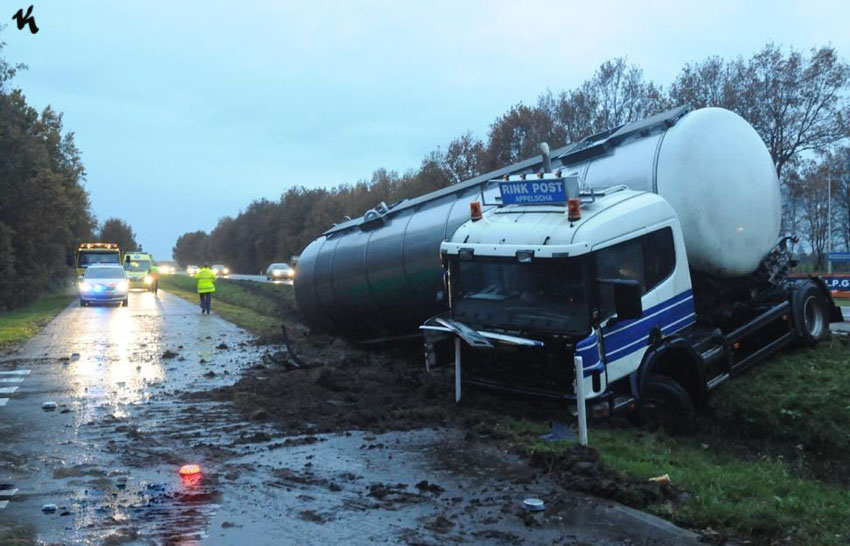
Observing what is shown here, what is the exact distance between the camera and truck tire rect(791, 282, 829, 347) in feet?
38.2

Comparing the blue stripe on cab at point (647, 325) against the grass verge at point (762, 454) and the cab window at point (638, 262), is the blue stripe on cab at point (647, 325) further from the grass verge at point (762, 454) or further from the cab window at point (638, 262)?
the grass verge at point (762, 454)

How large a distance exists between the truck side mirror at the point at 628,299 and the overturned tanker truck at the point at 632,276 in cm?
1

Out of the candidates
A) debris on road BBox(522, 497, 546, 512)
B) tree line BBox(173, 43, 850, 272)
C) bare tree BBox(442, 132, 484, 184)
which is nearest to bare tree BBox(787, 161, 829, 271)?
tree line BBox(173, 43, 850, 272)

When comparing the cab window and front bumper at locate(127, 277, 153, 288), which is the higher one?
the cab window

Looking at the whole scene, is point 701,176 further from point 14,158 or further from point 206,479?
point 14,158

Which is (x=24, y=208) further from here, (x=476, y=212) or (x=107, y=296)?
(x=476, y=212)

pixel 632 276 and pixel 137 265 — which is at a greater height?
pixel 137 265

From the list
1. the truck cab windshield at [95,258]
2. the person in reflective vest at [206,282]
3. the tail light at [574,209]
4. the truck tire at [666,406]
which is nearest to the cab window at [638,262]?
the tail light at [574,209]

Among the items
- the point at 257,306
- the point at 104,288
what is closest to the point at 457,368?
the point at 257,306

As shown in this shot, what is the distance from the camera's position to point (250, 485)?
22.8ft

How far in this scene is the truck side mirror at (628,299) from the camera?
812cm

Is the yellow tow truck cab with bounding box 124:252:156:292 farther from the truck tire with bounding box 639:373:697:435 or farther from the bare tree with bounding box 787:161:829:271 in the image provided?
the truck tire with bounding box 639:373:697:435

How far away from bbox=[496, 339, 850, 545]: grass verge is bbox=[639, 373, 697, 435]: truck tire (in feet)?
0.64

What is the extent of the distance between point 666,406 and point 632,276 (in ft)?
5.02
